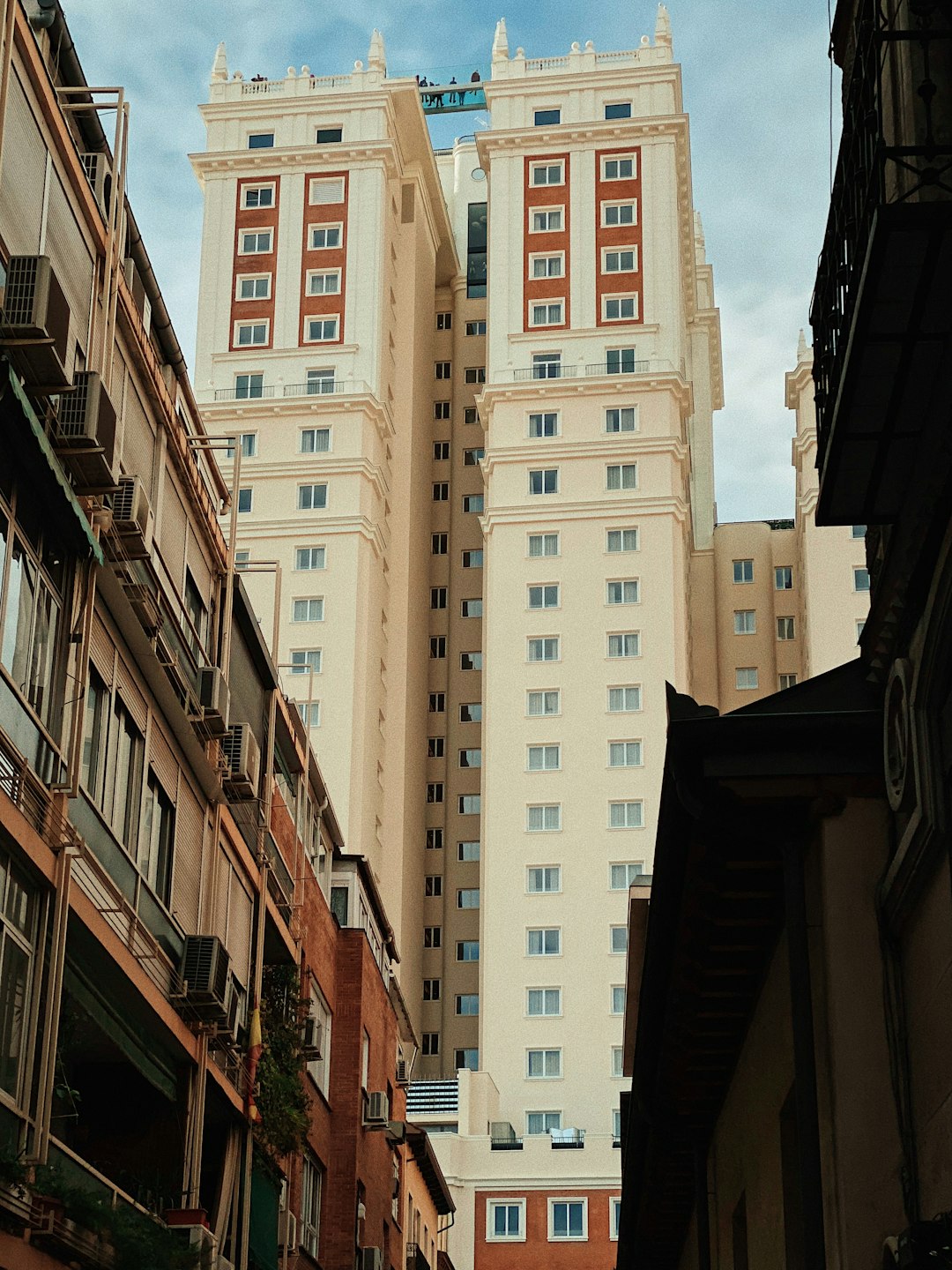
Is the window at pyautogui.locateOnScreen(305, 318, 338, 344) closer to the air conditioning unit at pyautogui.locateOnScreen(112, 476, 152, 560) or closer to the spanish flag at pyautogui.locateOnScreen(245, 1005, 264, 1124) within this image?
the spanish flag at pyautogui.locateOnScreen(245, 1005, 264, 1124)

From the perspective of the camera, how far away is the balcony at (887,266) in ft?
24.0

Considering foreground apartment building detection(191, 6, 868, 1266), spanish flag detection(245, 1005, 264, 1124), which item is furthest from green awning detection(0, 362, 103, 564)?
foreground apartment building detection(191, 6, 868, 1266)

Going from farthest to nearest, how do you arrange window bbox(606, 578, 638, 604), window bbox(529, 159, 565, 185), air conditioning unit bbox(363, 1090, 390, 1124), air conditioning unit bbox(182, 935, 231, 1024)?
window bbox(529, 159, 565, 185), window bbox(606, 578, 638, 604), air conditioning unit bbox(363, 1090, 390, 1124), air conditioning unit bbox(182, 935, 231, 1024)

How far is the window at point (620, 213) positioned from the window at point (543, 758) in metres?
26.9

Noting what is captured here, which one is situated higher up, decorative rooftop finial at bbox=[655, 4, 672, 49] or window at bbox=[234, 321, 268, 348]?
decorative rooftop finial at bbox=[655, 4, 672, 49]

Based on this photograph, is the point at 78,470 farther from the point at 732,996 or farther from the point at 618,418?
the point at 618,418

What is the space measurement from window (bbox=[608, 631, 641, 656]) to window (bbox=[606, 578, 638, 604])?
1.73 meters

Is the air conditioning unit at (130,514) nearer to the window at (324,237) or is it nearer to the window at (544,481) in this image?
the window at (544,481)

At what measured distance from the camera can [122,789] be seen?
20281 mm

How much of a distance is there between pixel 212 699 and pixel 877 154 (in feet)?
53.7

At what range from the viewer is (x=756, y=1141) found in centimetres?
1297

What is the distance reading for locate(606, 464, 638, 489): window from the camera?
9106cm

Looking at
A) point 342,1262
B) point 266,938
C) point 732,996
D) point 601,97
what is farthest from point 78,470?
point 601,97

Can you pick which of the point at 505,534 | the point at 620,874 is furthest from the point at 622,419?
the point at 620,874
